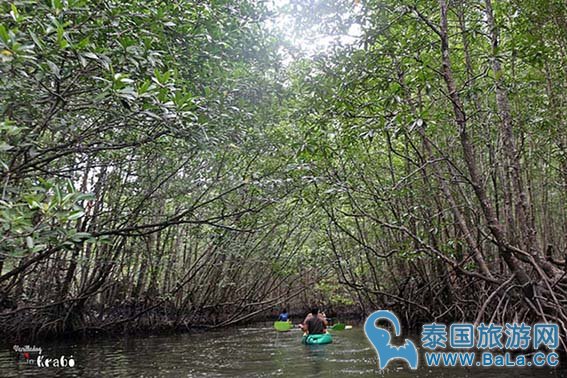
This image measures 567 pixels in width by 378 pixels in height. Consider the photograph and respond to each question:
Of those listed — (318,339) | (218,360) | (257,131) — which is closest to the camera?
(257,131)

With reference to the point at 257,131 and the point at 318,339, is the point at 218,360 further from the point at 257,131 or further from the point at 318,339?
the point at 257,131

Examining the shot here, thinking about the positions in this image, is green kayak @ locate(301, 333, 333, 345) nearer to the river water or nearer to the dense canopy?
the river water

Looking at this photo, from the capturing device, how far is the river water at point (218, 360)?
238 inches

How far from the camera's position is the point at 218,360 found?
7566mm

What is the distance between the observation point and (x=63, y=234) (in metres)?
2.88

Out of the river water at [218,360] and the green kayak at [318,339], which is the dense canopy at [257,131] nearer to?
the river water at [218,360]

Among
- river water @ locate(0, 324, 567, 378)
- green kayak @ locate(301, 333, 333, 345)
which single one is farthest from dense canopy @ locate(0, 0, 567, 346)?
green kayak @ locate(301, 333, 333, 345)

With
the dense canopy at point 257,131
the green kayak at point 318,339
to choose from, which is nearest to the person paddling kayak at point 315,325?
the green kayak at point 318,339

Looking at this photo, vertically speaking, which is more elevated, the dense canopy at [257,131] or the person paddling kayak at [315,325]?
the dense canopy at [257,131]

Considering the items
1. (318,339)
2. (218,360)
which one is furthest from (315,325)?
(218,360)

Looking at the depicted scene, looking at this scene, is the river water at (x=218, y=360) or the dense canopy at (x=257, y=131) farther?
the river water at (x=218, y=360)

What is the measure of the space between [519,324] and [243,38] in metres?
5.15

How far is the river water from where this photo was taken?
6.05 metres

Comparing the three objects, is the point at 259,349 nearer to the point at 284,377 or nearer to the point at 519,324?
the point at 284,377
